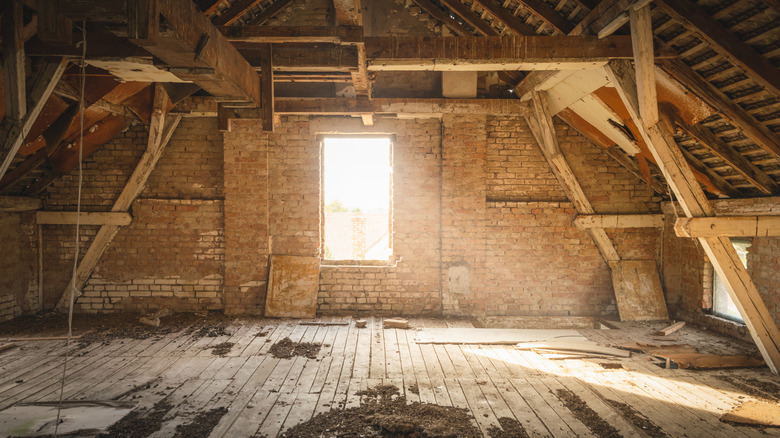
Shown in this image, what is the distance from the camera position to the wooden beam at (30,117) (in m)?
3.12

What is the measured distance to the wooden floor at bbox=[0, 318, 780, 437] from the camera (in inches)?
121

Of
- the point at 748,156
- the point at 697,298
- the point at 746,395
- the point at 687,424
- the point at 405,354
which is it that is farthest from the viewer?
the point at 697,298

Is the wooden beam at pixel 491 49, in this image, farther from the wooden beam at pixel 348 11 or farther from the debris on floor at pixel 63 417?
the debris on floor at pixel 63 417

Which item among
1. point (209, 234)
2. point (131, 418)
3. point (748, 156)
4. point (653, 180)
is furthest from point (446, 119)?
point (131, 418)

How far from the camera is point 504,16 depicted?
4.62 meters

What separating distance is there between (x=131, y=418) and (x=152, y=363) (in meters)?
1.22

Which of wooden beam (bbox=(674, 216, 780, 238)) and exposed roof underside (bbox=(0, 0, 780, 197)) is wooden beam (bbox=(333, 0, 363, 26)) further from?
wooden beam (bbox=(674, 216, 780, 238))

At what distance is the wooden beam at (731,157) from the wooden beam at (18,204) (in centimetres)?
795

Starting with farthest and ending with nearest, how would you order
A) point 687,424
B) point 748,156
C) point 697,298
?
point 697,298
point 748,156
point 687,424

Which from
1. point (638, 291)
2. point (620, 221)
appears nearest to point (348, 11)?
point (620, 221)

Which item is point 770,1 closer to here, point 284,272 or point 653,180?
point 653,180

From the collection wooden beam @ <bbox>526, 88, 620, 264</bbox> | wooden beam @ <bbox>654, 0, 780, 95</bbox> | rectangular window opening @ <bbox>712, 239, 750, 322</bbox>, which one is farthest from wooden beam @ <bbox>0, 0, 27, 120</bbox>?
rectangular window opening @ <bbox>712, 239, 750, 322</bbox>

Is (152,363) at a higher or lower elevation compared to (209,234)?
lower

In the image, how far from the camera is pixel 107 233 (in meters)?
5.93
